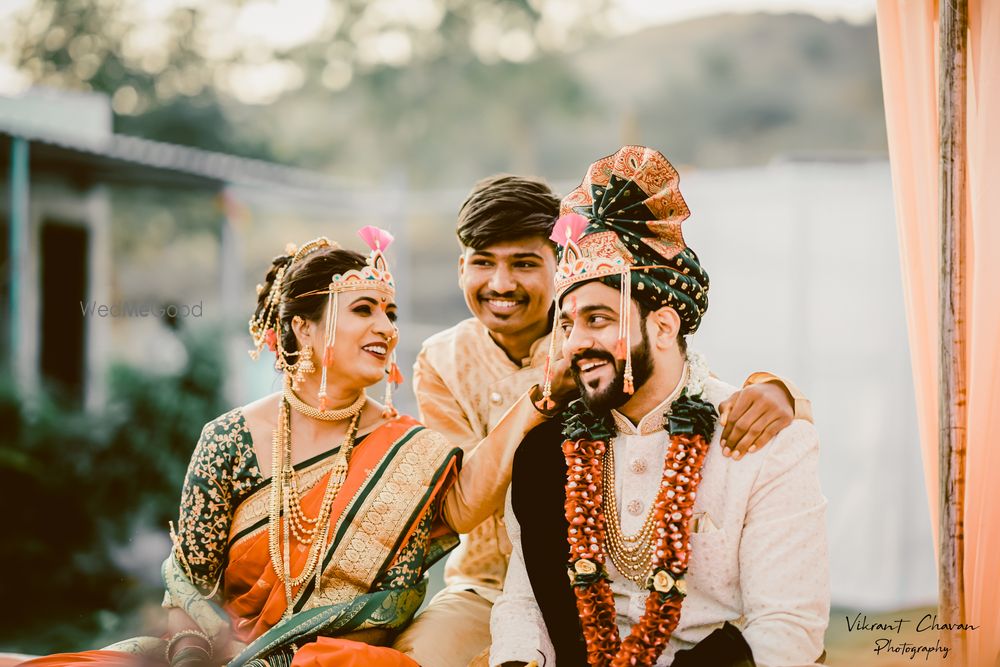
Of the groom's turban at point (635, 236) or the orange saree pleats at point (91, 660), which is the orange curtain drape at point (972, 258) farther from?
the orange saree pleats at point (91, 660)

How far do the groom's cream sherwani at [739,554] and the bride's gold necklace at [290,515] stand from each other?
69 centimetres

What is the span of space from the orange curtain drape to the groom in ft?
2.09

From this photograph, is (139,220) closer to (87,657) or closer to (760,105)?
(87,657)

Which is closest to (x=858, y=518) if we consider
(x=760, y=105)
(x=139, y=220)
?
(x=139, y=220)

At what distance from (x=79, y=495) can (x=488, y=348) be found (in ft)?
16.0

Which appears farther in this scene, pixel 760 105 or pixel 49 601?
pixel 760 105

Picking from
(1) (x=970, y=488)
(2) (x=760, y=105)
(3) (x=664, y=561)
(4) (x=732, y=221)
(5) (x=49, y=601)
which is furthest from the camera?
(2) (x=760, y=105)

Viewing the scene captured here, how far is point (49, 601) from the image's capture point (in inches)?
299

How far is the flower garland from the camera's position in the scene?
10.5ft

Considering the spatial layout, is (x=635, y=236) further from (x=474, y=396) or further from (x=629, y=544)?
(x=474, y=396)

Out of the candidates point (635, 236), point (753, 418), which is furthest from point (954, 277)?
point (635, 236)

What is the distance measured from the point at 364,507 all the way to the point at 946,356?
211 centimetres

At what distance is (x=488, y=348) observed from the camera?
4320 mm

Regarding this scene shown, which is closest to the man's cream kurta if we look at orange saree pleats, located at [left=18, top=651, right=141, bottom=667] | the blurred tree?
orange saree pleats, located at [left=18, top=651, right=141, bottom=667]
